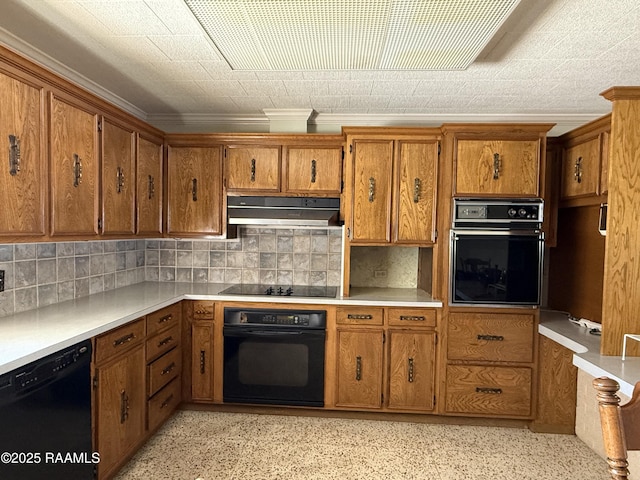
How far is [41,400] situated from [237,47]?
191cm

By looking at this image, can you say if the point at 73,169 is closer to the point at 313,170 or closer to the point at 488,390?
the point at 313,170

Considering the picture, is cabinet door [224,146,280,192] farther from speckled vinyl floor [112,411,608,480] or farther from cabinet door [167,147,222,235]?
speckled vinyl floor [112,411,608,480]

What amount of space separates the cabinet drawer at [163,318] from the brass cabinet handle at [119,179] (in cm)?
86

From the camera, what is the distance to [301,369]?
283 cm

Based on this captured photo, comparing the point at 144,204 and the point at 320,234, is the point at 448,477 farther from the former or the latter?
the point at 144,204

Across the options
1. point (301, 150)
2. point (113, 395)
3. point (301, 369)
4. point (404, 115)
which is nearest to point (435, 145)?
point (404, 115)

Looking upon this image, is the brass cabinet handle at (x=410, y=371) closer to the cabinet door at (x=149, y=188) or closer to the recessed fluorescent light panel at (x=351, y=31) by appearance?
the recessed fluorescent light panel at (x=351, y=31)

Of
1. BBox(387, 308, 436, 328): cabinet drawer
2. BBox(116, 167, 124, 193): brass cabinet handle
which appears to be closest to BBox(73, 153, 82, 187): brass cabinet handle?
BBox(116, 167, 124, 193): brass cabinet handle

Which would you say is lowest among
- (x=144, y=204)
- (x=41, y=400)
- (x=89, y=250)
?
(x=41, y=400)

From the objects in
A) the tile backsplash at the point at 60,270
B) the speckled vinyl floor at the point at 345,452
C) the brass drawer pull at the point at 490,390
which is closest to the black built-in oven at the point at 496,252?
the brass drawer pull at the point at 490,390

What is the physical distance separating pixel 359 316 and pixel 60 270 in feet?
6.78

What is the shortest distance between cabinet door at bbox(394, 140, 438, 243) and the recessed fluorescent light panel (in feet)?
2.29

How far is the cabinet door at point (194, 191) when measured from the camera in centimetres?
310

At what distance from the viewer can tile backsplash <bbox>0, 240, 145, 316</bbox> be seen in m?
2.11
